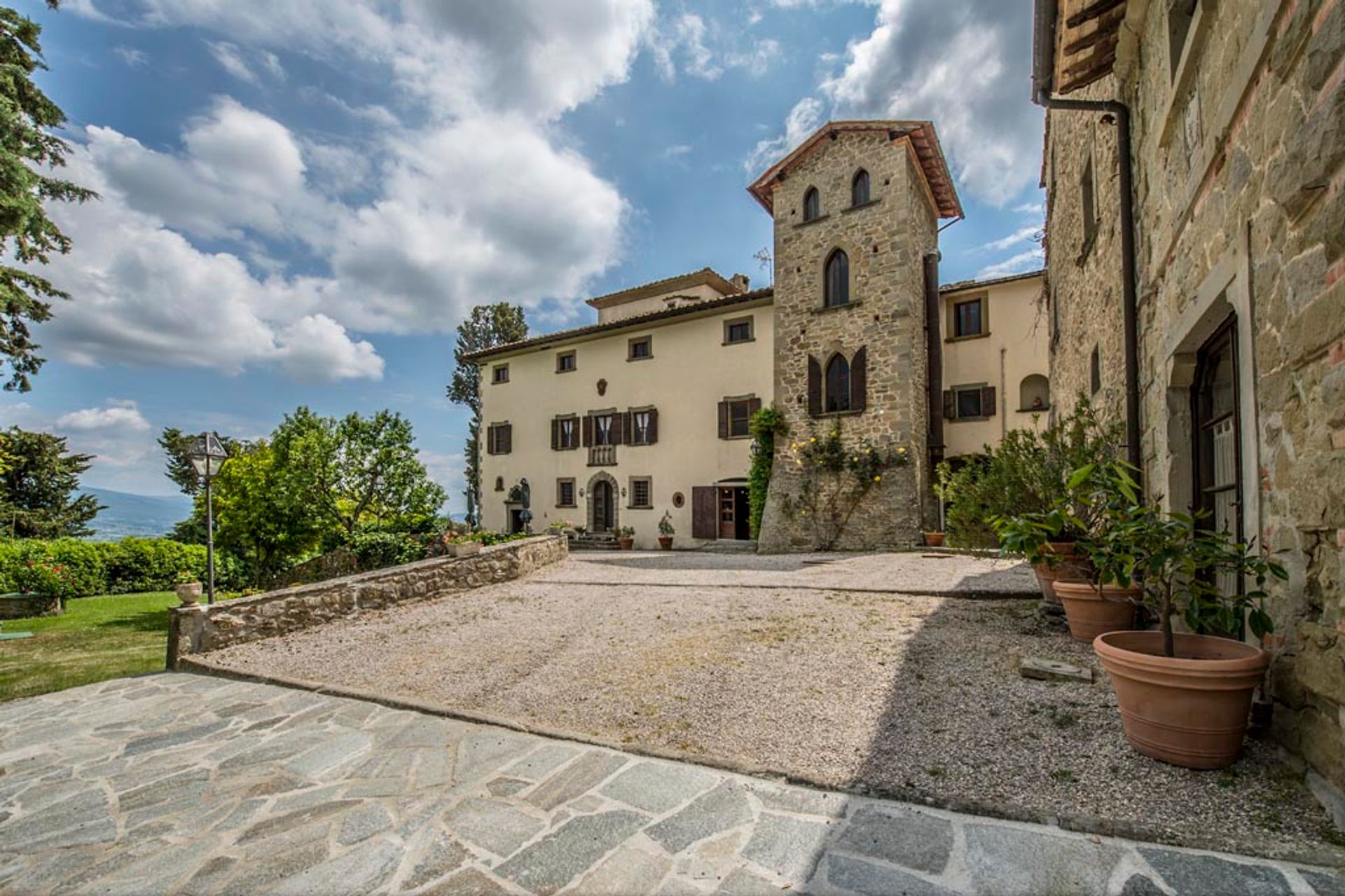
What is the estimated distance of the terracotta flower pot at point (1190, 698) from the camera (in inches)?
99.3

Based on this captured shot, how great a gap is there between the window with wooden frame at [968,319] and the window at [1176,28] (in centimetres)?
1315

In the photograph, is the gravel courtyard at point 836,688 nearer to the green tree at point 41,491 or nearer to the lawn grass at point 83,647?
the lawn grass at point 83,647

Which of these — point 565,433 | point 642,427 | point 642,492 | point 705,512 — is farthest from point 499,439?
point 705,512

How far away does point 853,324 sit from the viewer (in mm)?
15961

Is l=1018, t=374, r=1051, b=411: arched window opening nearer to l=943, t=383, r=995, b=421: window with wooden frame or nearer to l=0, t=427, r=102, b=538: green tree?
l=943, t=383, r=995, b=421: window with wooden frame

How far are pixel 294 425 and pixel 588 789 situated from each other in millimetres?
11818

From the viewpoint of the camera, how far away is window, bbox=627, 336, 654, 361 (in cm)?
2059

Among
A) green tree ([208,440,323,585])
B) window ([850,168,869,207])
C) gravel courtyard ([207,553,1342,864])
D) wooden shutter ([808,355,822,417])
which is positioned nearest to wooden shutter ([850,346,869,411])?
wooden shutter ([808,355,822,417])

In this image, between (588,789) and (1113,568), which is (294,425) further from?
(1113,568)

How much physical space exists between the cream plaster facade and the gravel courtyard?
8.35m

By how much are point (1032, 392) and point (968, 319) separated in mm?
2617

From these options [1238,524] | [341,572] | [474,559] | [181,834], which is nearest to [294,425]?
[341,572]

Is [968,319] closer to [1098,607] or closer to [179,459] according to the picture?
[1098,607]

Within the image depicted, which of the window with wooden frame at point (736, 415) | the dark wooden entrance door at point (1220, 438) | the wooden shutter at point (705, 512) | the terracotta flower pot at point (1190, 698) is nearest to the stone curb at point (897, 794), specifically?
the terracotta flower pot at point (1190, 698)
